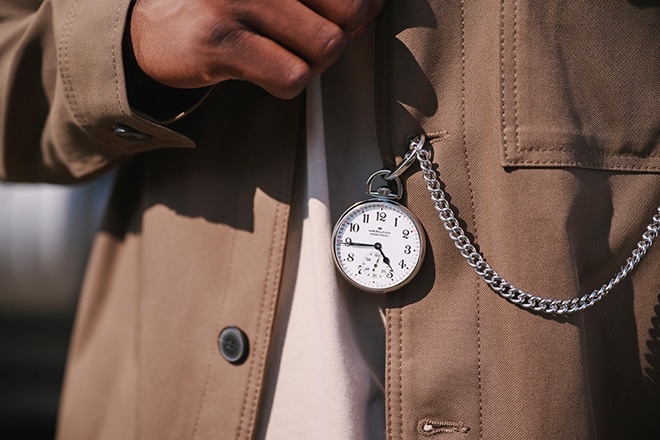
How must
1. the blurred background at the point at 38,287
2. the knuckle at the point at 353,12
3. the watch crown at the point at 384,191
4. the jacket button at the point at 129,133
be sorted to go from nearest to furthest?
the knuckle at the point at 353,12 < the watch crown at the point at 384,191 < the jacket button at the point at 129,133 < the blurred background at the point at 38,287

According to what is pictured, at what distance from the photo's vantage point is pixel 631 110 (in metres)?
1.06

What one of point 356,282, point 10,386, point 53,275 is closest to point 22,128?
point 356,282

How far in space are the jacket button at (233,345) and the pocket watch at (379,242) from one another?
227mm

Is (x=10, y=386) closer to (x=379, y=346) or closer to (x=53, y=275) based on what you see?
(x=53, y=275)

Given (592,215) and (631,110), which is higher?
(631,110)

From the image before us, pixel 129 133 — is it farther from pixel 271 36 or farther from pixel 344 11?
pixel 344 11

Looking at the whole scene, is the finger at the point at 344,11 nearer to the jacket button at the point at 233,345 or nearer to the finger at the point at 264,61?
the finger at the point at 264,61

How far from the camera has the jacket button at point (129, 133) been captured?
1.20m

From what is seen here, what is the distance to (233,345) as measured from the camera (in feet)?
3.92

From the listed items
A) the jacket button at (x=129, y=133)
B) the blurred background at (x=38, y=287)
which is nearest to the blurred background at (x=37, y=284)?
the blurred background at (x=38, y=287)

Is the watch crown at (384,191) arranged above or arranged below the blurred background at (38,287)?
above

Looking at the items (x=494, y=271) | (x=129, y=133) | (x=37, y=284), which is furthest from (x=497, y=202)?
(x=37, y=284)

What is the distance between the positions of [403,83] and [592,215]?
1.15ft

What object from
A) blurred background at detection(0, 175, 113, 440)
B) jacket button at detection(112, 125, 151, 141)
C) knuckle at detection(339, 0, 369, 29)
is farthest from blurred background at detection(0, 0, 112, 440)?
knuckle at detection(339, 0, 369, 29)
